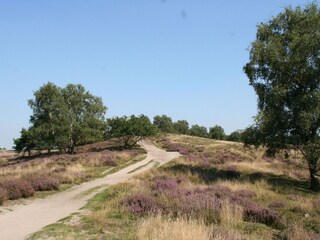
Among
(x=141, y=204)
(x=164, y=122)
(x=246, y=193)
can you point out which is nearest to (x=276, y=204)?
(x=246, y=193)

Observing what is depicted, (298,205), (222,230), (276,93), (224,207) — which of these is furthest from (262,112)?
(222,230)

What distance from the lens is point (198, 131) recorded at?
172750mm

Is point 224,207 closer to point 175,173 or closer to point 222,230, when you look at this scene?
point 222,230

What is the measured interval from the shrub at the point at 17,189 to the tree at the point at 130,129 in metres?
43.8

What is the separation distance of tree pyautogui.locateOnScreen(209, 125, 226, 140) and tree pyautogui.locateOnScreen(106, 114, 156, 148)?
7217 cm

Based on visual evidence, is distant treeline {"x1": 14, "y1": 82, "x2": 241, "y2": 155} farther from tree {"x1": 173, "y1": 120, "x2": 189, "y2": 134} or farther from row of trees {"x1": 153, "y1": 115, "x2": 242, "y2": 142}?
tree {"x1": 173, "y1": 120, "x2": 189, "y2": 134}

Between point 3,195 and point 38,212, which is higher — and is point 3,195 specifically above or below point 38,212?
above

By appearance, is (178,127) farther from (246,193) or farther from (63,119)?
(246,193)

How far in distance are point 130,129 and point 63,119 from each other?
11.7 metres

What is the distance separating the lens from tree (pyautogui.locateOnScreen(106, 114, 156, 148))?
208 ft

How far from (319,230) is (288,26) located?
19514mm

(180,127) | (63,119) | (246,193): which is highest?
(180,127)

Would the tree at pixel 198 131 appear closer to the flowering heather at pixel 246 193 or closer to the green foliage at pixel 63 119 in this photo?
the green foliage at pixel 63 119

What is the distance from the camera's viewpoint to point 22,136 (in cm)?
6894
